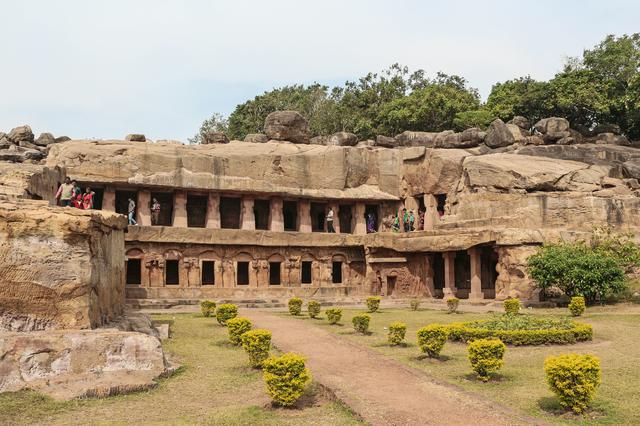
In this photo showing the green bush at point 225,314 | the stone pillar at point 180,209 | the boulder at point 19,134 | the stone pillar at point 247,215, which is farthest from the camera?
the boulder at point 19,134

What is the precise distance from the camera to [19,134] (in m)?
38.5

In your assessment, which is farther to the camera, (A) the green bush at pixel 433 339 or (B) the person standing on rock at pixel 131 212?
(B) the person standing on rock at pixel 131 212

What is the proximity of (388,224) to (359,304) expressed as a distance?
28.8 feet

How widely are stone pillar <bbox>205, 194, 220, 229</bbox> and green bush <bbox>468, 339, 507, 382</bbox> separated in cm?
2176

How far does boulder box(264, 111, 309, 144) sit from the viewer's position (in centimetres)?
3734

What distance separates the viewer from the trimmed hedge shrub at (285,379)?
866 cm

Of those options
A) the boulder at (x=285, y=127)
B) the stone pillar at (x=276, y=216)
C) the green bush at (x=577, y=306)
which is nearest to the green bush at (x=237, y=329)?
the green bush at (x=577, y=306)

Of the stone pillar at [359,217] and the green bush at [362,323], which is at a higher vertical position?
the stone pillar at [359,217]

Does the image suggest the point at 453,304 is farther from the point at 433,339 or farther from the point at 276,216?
the point at 276,216

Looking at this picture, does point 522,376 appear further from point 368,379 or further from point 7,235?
point 7,235

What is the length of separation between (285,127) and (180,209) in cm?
1024

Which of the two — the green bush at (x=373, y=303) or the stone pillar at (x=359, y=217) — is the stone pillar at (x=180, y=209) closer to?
the stone pillar at (x=359, y=217)

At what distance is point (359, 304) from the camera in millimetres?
26500

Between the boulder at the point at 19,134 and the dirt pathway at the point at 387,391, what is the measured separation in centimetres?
3148
